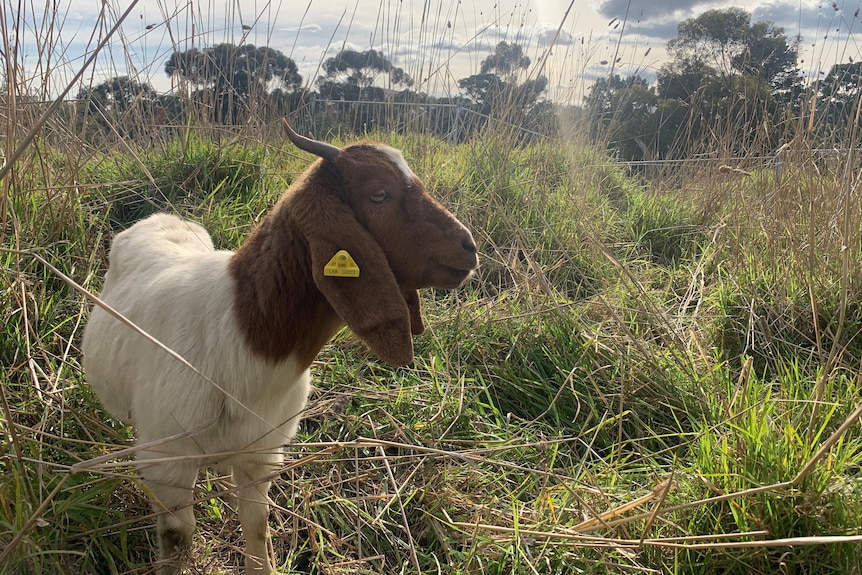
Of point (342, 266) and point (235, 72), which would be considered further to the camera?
point (235, 72)

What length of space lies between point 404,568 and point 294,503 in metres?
0.65

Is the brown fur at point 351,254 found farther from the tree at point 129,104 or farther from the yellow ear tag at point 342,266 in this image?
the tree at point 129,104

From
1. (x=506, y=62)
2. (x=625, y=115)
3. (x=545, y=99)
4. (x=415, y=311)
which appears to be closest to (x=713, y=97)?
(x=625, y=115)

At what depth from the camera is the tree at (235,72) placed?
4.70m

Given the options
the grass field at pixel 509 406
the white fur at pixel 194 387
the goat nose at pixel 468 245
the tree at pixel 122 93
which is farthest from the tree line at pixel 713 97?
the white fur at pixel 194 387

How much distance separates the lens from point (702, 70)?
600 centimetres

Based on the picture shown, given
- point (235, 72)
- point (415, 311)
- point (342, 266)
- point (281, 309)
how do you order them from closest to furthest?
point (342, 266)
point (281, 309)
point (415, 311)
point (235, 72)

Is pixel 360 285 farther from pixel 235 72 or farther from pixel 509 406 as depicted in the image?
pixel 235 72

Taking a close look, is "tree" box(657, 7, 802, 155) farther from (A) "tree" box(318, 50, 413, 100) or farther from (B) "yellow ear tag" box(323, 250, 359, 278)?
(B) "yellow ear tag" box(323, 250, 359, 278)

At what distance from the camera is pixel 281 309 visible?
185 centimetres

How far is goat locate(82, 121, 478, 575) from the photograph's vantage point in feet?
5.83

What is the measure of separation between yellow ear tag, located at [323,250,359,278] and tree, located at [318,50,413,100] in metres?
3.87

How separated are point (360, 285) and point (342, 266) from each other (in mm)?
86

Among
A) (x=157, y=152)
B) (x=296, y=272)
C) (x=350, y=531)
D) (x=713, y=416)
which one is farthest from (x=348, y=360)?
(x=157, y=152)
